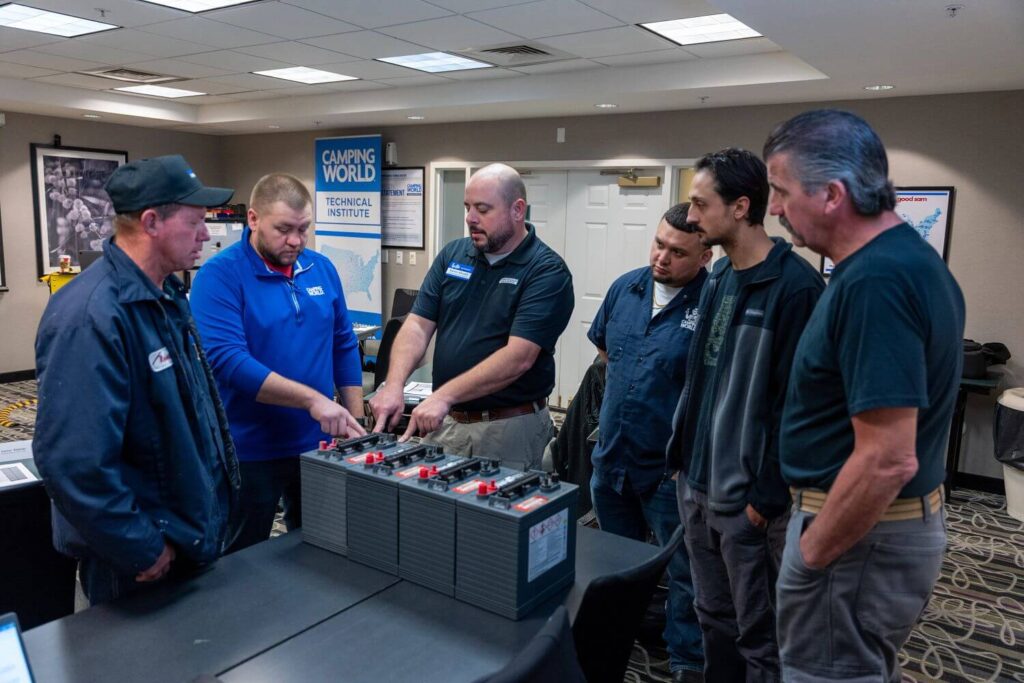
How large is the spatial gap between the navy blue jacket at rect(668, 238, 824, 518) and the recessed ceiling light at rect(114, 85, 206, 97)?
21.7 feet

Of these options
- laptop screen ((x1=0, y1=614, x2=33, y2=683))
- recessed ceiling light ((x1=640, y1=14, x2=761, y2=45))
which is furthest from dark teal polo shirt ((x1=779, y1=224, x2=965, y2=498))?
recessed ceiling light ((x1=640, y1=14, x2=761, y2=45))

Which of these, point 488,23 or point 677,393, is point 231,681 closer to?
point 677,393

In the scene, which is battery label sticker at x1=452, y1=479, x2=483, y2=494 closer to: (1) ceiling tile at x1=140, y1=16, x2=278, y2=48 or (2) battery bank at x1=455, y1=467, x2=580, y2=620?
(2) battery bank at x1=455, y1=467, x2=580, y2=620

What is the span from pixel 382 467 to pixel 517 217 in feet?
3.66

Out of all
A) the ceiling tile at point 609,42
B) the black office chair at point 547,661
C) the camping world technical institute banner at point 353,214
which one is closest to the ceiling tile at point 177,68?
the camping world technical institute banner at point 353,214

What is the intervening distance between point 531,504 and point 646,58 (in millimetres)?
4151

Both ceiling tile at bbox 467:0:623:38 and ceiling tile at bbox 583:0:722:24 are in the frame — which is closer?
ceiling tile at bbox 583:0:722:24

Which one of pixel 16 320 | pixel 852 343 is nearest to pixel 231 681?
pixel 852 343

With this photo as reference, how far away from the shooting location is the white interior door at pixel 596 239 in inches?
244

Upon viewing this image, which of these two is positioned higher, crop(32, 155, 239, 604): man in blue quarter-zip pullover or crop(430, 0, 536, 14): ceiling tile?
crop(430, 0, 536, 14): ceiling tile

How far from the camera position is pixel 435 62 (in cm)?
530

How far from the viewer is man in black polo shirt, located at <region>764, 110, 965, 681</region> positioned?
4.10 feet

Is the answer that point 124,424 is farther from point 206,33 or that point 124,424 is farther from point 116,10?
point 206,33

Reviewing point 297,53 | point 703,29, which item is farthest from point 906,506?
point 297,53
